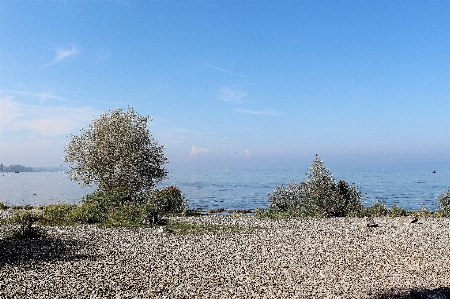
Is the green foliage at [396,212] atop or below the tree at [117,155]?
below

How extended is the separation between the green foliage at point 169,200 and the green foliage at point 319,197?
Answer: 252 inches

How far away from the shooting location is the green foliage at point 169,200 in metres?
25.6

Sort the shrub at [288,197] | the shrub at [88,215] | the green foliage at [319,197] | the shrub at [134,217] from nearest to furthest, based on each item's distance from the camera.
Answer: the shrub at [134,217] → the shrub at [88,215] → the green foliage at [319,197] → the shrub at [288,197]

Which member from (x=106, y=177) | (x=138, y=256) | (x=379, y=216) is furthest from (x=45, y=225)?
(x=379, y=216)

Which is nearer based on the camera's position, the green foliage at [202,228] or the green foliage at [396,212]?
the green foliage at [202,228]

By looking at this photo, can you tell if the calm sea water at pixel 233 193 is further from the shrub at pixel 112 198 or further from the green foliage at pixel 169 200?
the green foliage at pixel 169 200

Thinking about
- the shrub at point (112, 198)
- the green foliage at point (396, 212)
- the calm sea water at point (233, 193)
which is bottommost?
the calm sea water at point (233, 193)

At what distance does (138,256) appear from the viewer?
13.0m

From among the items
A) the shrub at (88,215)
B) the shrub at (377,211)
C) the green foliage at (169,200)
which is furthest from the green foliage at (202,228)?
the shrub at (377,211)

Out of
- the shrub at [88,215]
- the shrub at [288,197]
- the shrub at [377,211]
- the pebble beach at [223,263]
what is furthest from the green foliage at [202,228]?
the shrub at [377,211]

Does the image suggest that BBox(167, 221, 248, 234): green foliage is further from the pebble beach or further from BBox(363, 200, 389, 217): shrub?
BBox(363, 200, 389, 217): shrub

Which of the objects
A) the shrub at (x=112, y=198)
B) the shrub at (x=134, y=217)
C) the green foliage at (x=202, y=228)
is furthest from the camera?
the shrub at (x=112, y=198)

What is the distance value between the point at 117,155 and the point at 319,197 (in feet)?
53.6

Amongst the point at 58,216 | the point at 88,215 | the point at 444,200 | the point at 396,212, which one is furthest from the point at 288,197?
the point at 58,216
